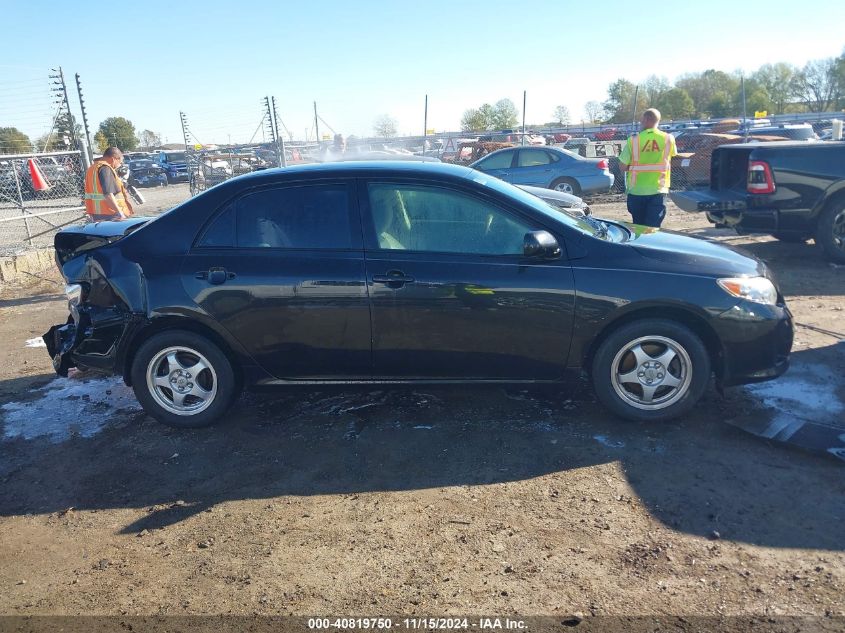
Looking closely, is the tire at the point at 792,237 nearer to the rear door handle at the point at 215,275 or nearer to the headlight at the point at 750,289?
the headlight at the point at 750,289

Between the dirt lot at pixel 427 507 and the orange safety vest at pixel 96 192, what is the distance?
4229 millimetres

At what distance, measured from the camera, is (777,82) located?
6538 centimetres

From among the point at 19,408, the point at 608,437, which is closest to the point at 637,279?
the point at 608,437

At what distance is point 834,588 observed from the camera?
2.74 m

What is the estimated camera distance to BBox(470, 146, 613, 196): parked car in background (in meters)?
15.0

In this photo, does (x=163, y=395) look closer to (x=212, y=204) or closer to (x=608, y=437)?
(x=212, y=204)

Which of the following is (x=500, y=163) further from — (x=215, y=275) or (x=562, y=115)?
(x=562, y=115)

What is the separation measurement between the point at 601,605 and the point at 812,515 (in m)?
1.31

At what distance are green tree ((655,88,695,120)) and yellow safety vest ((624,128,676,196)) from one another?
196 feet

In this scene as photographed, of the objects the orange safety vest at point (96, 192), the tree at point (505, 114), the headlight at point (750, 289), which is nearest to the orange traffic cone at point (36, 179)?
the orange safety vest at point (96, 192)

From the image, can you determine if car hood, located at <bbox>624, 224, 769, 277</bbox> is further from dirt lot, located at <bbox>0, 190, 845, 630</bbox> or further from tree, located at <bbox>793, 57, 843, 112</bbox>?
tree, located at <bbox>793, 57, 843, 112</bbox>

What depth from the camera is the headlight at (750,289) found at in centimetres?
417

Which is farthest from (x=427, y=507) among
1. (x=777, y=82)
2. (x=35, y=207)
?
(x=777, y=82)

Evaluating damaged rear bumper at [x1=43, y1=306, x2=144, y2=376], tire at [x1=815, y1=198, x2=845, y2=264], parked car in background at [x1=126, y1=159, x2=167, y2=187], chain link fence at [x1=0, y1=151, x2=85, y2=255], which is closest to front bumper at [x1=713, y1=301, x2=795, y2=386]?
damaged rear bumper at [x1=43, y1=306, x2=144, y2=376]
